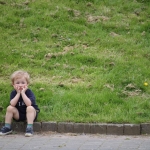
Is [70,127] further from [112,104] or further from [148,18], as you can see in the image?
[148,18]

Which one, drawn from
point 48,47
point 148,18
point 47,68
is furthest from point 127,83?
point 148,18

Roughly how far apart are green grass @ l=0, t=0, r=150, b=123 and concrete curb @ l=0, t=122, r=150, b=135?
13cm

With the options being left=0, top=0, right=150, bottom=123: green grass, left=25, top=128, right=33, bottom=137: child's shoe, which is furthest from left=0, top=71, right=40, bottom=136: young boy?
left=0, top=0, right=150, bottom=123: green grass

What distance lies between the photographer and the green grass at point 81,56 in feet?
27.2

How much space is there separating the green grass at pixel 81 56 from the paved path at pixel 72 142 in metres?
0.45

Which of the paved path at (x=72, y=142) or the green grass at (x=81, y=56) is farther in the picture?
the green grass at (x=81, y=56)

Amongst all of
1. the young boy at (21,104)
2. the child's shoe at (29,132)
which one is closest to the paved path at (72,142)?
the child's shoe at (29,132)

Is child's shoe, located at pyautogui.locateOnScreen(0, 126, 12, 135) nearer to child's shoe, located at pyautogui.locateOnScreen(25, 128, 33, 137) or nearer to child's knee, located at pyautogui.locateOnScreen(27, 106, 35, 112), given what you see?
child's shoe, located at pyautogui.locateOnScreen(25, 128, 33, 137)

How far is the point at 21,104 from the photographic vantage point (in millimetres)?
7871

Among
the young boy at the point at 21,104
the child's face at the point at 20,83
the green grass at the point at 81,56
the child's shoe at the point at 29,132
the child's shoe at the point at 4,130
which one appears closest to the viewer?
the child's shoe at the point at 29,132

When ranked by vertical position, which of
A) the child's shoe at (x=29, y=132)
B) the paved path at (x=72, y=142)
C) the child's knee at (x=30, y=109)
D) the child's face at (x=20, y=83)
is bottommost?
the paved path at (x=72, y=142)

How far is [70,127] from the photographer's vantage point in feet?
25.2

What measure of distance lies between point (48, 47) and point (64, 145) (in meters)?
4.57

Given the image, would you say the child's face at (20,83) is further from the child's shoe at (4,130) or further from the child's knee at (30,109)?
the child's shoe at (4,130)
